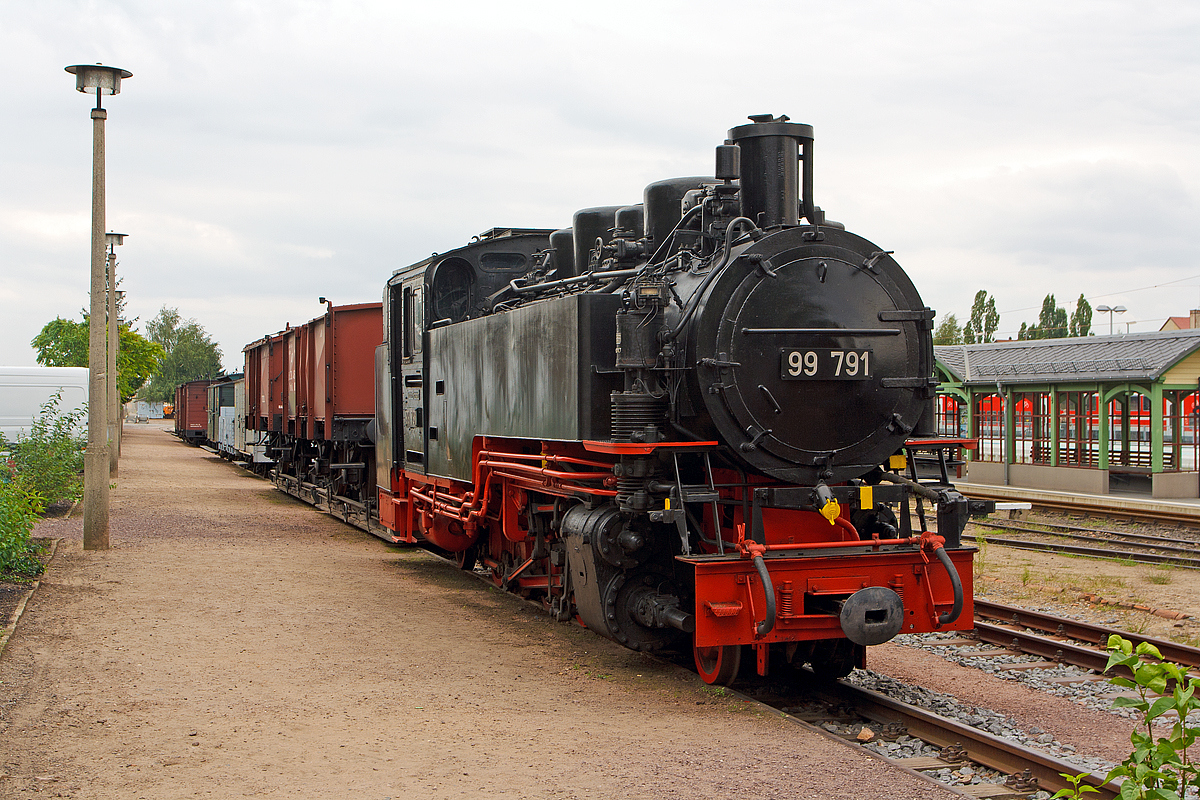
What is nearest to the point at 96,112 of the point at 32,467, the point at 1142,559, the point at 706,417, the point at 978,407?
the point at 32,467

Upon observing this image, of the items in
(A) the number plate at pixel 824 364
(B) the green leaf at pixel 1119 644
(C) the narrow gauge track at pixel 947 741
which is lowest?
(C) the narrow gauge track at pixel 947 741

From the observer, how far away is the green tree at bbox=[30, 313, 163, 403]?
39750 mm

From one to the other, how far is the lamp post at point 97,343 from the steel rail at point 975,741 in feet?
29.7

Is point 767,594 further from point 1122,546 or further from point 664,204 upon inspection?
point 1122,546

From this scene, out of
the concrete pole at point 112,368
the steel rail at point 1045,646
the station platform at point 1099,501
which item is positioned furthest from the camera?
the concrete pole at point 112,368

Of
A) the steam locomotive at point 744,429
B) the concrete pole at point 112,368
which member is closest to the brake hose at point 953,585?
the steam locomotive at point 744,429

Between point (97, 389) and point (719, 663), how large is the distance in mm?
8836

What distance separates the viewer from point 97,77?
12086 millimetres

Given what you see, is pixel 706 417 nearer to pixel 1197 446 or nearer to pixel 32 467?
pixel 32 467

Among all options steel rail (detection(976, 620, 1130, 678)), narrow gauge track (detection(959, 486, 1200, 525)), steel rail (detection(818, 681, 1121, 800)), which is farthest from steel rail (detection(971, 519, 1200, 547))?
steel rail (detection(818, 681, 1121, 800))

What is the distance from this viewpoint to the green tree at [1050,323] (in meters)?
59.9

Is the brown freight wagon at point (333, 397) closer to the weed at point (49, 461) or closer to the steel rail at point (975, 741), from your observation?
the weed at point (49, 461)

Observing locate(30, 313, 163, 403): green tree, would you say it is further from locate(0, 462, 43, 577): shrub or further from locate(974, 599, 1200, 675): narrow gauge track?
locate(974, 599, 1200, 675): narrow gauge track

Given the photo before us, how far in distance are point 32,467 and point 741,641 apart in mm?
12458
